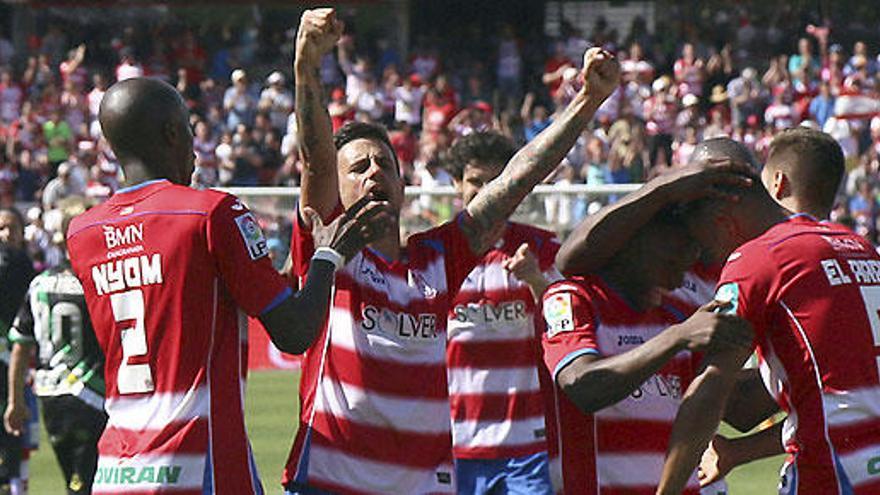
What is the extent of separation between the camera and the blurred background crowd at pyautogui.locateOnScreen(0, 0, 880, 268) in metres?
27.5

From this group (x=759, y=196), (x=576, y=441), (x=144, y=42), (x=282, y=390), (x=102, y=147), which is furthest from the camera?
(x=144, y=42)

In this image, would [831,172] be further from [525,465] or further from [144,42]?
[144,42]

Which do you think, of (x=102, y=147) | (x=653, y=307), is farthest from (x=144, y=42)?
(x=653, y=307)

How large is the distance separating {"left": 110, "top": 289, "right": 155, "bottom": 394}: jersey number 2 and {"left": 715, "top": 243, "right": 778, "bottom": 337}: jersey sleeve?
1684mm

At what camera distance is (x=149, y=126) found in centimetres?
552

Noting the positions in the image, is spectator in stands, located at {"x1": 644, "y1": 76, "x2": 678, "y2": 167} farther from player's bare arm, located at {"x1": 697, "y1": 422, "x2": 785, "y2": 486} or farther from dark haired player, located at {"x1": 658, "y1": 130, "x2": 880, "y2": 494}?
dark haired player, located at {"x1": 658, "y1": 130, "x2": 880, "y2": 494}

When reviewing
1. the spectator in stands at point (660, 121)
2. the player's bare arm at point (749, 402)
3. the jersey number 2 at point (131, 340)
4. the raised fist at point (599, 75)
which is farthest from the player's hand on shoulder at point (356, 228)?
the spectator in stands at point (660, 121)

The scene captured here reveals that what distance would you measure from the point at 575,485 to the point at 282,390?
1361cm

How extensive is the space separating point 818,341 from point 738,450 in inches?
32.9

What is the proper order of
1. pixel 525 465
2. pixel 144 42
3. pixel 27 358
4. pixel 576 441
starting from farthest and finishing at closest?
pixel 144 42 < pixel 27 358 < pixel 525 465 < pixel 576 441

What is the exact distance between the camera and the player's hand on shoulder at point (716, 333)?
505 centimetres

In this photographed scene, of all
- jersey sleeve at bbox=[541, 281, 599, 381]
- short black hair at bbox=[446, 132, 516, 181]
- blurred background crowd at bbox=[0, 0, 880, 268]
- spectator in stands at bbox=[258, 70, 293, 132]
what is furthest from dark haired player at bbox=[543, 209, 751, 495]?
spectator in stands at bbox=[258, 70, 293, 132]

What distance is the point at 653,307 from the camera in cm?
582

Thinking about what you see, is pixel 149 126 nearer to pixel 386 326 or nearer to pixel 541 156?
pixel 386 326
